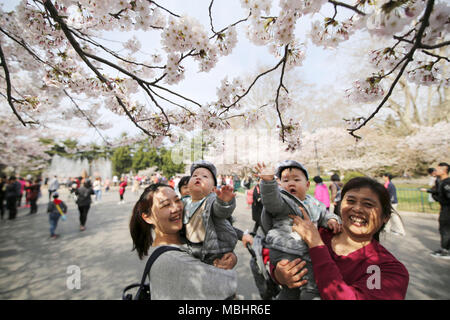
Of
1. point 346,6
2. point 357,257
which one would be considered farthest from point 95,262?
point 346,6

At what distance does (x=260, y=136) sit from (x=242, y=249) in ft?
48.2

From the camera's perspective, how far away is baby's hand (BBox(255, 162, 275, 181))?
1510 millimetres

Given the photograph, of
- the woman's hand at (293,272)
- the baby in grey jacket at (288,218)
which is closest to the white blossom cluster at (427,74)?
the baby in grey jacket at (288,218)

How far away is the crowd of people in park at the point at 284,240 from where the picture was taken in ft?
3.72

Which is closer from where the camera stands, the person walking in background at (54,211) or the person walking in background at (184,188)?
the person walking in background at (184,188)

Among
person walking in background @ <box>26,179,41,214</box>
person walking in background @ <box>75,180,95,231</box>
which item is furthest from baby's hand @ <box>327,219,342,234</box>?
person walking in background @ <box>26,179,41,214</box>

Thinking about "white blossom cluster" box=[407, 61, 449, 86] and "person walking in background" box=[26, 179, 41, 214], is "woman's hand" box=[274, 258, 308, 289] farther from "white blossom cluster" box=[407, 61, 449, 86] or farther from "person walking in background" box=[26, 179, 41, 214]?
"person walking in background" box=[26, 179, 41, 214]

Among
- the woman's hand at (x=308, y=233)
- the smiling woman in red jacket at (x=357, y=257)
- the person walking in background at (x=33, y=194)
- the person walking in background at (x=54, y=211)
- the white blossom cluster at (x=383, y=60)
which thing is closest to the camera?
the smiling woman in red jacket at (x=357, y=257)

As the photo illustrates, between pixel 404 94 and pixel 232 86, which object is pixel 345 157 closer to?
pixel 404 94

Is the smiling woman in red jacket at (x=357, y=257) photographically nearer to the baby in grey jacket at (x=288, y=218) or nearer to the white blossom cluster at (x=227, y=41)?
the baby in grey jacket at (x=288, y=218)

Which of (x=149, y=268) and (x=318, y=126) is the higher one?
(x=318, y=126)

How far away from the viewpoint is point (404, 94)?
12.6m
